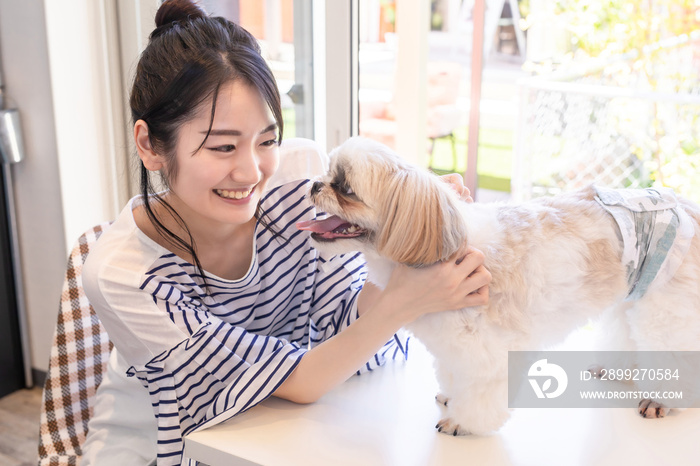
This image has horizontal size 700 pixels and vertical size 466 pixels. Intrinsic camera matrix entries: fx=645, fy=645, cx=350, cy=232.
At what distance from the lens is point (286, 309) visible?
1386 millimetres

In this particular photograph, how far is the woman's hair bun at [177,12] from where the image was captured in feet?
4.02

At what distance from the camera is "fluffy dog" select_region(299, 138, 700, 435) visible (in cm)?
98

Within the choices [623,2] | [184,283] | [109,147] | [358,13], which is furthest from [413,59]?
[184,283]

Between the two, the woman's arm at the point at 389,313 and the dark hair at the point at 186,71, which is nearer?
the woman's arm at the point at 389,313

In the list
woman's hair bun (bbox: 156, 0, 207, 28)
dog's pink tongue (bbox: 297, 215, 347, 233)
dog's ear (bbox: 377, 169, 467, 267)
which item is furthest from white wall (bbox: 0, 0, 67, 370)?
dog's ear (bbox: 377, 169, 467, 267)

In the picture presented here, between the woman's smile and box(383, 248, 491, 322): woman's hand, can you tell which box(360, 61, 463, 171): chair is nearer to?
the woman's smile

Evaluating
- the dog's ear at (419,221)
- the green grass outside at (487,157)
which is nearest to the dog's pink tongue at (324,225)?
the dog's ear at (419,221)

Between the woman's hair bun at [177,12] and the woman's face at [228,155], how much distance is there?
21 cm

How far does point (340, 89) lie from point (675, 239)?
1280mm

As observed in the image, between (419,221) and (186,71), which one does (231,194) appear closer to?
(186,71)

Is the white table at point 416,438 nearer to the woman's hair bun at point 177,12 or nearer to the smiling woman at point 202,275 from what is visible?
the smiling woman at point 202,275

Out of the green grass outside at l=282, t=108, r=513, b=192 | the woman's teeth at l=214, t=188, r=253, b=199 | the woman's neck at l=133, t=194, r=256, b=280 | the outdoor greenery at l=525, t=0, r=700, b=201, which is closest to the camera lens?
the woman's teeth at l=214, t=188, r=253, b=199

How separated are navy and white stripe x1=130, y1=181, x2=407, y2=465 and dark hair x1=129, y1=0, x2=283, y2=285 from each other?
0.09 meters

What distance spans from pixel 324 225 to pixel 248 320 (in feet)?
1.17
